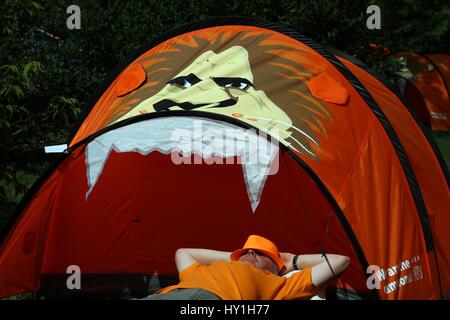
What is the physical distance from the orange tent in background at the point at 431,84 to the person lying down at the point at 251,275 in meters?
11.7

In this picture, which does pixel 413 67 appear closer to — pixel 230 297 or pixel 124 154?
pixel 124 154

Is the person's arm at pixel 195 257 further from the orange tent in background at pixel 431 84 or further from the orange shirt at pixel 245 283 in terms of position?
the orange tent in background at pixel 431 84

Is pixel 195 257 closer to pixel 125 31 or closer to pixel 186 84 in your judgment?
pixel 186 84

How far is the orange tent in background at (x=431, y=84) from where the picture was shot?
50.7ft

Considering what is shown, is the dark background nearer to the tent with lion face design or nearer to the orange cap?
the tent with lion face design

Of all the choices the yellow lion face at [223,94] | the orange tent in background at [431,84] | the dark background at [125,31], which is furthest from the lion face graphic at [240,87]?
the orange tent in background at [431,84]

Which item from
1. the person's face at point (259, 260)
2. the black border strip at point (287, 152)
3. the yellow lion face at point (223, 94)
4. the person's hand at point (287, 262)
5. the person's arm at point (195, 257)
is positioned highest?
→ the yellow lion face at point (223, 94)

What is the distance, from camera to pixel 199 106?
15.1 feet

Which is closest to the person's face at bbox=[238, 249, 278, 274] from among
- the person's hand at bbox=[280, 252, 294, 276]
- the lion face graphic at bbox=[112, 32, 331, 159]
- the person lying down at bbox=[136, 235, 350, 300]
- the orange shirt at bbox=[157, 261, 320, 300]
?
the person lying down at bbox=[136, 235, 350, 300]

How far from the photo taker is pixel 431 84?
1557cm

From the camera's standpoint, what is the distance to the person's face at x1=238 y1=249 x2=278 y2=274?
4.16 m

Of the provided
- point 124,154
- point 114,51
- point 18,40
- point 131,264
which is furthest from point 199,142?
point 114,51

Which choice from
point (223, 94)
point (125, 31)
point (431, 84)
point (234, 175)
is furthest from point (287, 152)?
point (431, 84)

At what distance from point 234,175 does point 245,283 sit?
2482 millimetres
